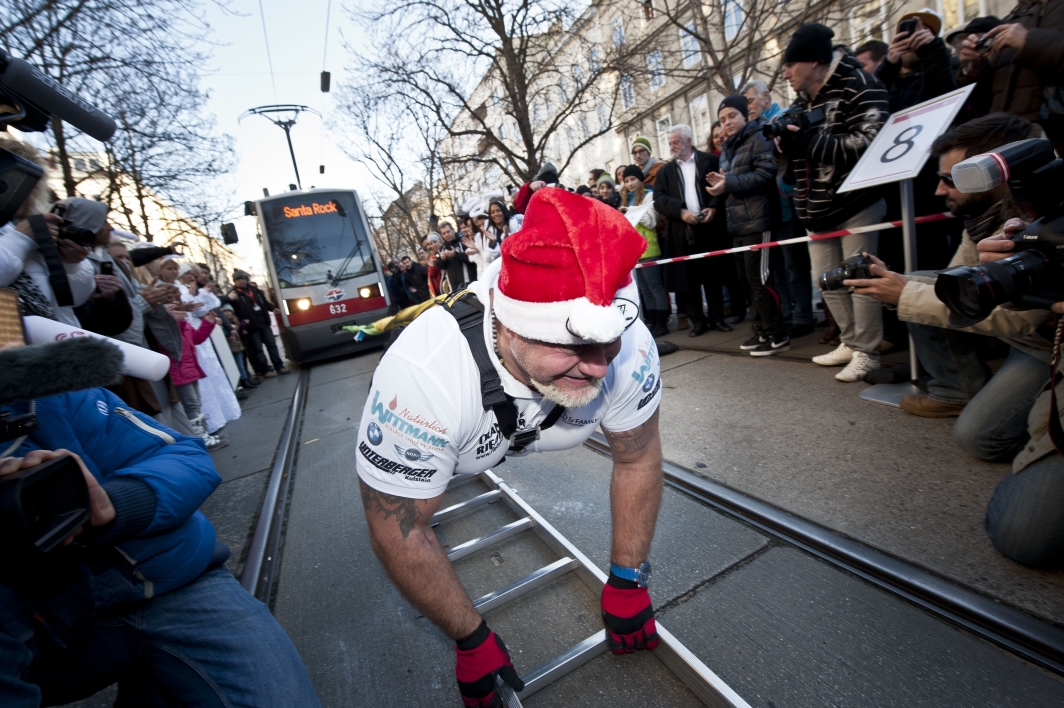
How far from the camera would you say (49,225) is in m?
2.58

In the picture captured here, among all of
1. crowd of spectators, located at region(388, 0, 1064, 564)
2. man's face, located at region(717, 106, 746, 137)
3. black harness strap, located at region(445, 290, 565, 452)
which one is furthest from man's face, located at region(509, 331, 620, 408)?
man's face, located at region(717, 106, 746, 137)

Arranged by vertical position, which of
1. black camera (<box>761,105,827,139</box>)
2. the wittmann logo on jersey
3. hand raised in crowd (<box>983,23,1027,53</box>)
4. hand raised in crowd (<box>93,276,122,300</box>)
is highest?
hand raised in crowd (<box>983,23,1027,53</box>)

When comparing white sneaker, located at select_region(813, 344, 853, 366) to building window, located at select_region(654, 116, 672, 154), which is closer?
white sneaker, located at select_region(813, 344, 853, 366)

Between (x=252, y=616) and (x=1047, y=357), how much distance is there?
3077 mm

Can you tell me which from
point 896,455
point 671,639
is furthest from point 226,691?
point 896,455

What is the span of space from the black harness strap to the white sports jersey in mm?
21

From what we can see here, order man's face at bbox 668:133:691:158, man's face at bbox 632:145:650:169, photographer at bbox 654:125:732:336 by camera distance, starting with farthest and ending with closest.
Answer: man's face at bbox 632:145:650:169 < photographer at bbox 654:125:732:336 < man's face at bbox 668:133:691:158

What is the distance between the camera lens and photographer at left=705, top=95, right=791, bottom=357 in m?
4.45

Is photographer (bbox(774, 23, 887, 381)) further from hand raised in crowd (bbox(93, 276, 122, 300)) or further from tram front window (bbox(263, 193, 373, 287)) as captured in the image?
tram front window (bbox(263, 193, 373, 287))

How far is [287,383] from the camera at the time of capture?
8695 millimetres

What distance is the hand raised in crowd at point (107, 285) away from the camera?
3109 millimetres

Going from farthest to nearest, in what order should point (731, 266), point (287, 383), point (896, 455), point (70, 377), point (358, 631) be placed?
1. point (287, 383)
2. point (731, 266)
3. point (896, 455)
4. point (358, 631)
5. point (70, 377)

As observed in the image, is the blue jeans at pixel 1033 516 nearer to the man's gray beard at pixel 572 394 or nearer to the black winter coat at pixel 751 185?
the man's gray beard at pixel 572 394

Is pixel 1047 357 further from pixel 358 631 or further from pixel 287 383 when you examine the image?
pixel 287 383
